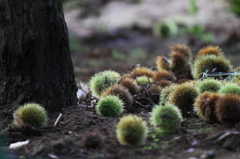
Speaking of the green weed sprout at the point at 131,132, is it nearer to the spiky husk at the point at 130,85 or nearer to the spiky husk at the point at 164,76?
the spiky husk at the point at 130,85

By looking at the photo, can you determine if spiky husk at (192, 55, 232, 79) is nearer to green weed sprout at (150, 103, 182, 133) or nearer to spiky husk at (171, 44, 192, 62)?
spiky husk at (171, 44, 192, 62)

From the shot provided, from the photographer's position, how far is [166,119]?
233 cm

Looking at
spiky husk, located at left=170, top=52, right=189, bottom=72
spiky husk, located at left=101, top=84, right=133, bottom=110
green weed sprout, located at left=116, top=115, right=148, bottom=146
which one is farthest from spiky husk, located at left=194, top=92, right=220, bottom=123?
spiky husk, located at left=170, top=52, right=189, bottom=72

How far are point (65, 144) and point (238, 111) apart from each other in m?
1.20

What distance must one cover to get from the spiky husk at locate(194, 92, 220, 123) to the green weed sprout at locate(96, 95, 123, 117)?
2.26 ft

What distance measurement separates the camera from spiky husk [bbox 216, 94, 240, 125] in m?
2.43

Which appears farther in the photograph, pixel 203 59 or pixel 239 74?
pixel 203 59

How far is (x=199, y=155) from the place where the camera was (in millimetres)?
1997

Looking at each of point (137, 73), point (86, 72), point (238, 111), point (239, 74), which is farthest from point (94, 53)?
point (238, 111)

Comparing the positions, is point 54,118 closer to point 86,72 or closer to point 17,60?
point 17,60

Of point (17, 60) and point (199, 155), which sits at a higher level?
point (17, 60)

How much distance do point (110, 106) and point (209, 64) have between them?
134 centimetres

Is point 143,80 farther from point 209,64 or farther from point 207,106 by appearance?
point 207,106

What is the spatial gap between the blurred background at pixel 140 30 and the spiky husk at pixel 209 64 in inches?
111
